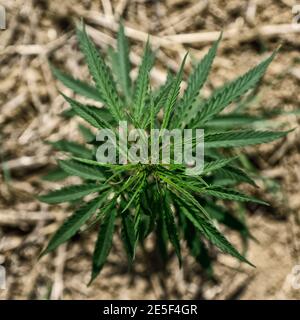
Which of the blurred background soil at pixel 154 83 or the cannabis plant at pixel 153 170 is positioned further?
the blurred background soil at pixel 154 83

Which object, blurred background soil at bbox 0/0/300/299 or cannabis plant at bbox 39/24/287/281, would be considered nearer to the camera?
cannabis plant at bbox 39/24/287/281

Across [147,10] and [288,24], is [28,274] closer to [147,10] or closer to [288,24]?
[147,10]

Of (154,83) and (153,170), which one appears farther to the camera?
(154,83)

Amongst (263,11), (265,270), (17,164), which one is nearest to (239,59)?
(263,11)

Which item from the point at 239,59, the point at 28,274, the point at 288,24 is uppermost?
the point at 288,24

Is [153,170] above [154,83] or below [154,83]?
below
